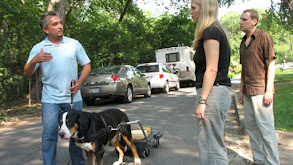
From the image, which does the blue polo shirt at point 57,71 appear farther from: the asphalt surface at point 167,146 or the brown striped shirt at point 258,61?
the brown striped shirt at point 258,61

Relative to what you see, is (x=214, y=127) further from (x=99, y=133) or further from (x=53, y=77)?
(x=53, y=77)

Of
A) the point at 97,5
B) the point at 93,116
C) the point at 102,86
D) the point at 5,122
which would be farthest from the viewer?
the point at 97,5

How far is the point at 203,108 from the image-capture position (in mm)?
2531

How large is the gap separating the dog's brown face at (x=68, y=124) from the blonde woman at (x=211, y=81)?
1.48 meters

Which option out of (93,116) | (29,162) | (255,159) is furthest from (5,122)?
(255,159)

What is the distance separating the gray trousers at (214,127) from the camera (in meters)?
2.53

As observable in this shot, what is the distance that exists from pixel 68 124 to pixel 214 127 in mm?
1653

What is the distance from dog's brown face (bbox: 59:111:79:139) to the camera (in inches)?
122

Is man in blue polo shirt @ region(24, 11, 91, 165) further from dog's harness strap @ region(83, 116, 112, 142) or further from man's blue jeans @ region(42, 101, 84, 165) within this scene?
dog's harness strap @ region(83, 116, 112, 142)

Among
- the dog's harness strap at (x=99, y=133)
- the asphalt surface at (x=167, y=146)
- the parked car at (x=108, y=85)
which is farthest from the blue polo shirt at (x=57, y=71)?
the parked car at (x=108, y=85)

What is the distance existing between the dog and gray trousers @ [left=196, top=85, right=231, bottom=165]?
1482 mm

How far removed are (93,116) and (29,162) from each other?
6.58 feet

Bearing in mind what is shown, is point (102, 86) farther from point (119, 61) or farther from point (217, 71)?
point (119, 61)

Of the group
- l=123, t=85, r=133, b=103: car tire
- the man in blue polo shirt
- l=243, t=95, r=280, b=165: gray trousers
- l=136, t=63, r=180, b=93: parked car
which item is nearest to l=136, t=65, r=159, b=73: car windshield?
l=136, t=63, r=180, b=93: parked car
